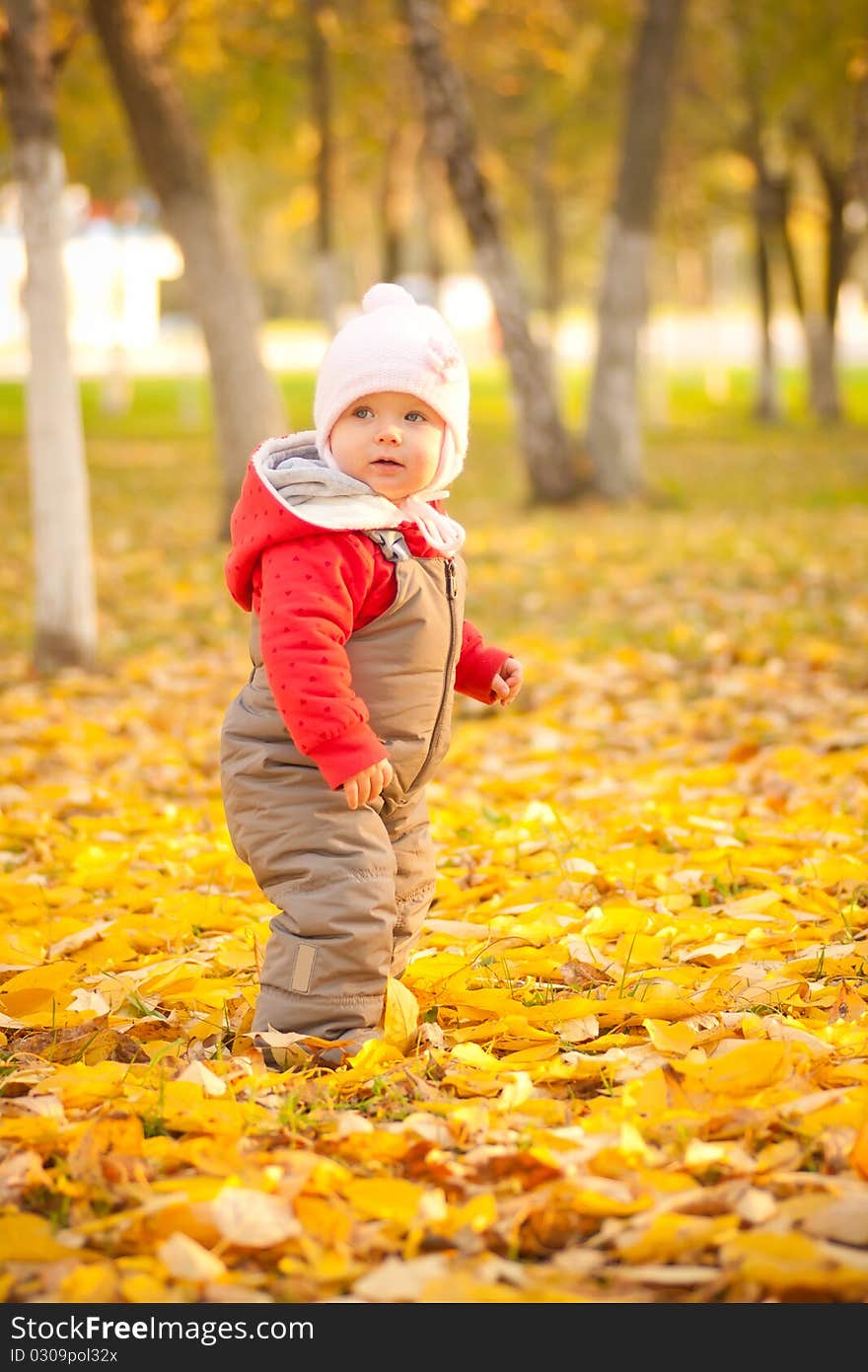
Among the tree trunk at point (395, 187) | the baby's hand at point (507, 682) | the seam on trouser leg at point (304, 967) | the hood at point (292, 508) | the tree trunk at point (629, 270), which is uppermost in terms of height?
the tree trunk at point (395, 187)

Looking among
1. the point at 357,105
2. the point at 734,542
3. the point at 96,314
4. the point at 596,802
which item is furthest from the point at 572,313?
the point at 596,802

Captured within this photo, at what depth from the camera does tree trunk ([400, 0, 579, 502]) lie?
12.5m

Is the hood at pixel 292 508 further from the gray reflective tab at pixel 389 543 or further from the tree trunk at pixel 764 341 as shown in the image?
the tree trunk at pixel 764 341

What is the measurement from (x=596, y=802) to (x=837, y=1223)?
116 inches

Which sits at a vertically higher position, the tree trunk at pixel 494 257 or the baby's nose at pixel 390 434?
the tree trunk at pixel 494 257

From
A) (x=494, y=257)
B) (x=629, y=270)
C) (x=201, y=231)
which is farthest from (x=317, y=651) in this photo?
(x=629, y=270)

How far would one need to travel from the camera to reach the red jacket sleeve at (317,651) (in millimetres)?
2850

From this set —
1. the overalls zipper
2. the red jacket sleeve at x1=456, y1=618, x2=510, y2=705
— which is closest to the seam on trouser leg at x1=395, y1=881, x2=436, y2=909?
the overalls zipper

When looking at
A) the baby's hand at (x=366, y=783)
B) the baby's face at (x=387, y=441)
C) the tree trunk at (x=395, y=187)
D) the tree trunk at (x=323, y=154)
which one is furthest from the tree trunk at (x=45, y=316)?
the tree trunk at (x=395, y=187)

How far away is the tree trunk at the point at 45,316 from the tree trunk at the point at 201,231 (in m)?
3.94

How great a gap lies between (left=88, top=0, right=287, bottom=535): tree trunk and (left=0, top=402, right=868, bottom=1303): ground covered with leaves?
5.15 meters

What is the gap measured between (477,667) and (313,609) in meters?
0.62

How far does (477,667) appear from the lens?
3.41 m

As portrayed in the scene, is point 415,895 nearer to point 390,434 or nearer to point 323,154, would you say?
point 390,434
